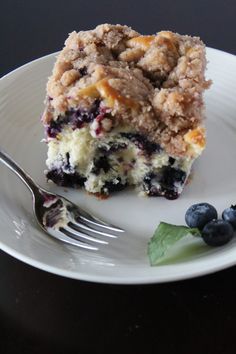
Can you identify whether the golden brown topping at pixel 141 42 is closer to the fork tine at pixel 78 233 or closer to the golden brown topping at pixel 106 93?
the golden brown topping at pixel 106 93

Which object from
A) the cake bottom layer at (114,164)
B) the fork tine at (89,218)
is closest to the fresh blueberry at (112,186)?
the cake bottom layer at (114,164)

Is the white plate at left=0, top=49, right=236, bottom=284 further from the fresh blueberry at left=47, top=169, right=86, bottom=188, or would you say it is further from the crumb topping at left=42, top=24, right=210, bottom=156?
the crumb topping at left=42, top=24, right=210, bottom=156


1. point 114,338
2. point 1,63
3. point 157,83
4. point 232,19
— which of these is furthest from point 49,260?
point 232,19

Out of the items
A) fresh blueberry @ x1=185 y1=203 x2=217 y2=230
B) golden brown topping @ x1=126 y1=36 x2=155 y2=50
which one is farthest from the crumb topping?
fresh blueberry @ x1=185 y1=203 x2=217 y2=230

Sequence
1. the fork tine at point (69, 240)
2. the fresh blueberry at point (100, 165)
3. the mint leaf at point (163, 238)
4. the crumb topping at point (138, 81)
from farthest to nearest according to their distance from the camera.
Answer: the fresh blueberry at point (100, 165), the crumb topping at point (138, 81), the fork tine at point (69, 240), the mint leaf at point (163, 238)

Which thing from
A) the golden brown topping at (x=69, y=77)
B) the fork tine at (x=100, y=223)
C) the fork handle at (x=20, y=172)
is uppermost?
the golden brown topping at (x=69, y=77)

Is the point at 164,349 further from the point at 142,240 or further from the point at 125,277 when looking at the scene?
the point at 142,240

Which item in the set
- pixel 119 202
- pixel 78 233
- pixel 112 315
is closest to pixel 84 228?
pixel 78 233
